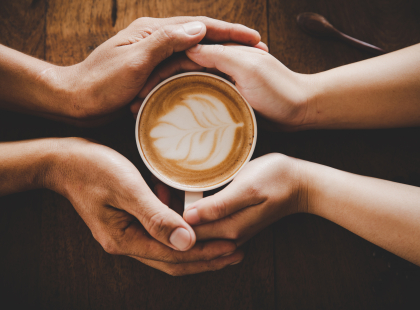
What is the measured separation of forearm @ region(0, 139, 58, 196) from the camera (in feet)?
2.77

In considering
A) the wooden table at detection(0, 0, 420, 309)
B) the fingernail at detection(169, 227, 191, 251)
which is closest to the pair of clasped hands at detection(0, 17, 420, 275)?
the fingernail at detection(169, 227, 191, 251)

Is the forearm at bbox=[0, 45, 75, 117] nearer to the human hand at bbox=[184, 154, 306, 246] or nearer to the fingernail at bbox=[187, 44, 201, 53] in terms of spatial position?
the fingernail at bbox=[187, 44, 201, 53]

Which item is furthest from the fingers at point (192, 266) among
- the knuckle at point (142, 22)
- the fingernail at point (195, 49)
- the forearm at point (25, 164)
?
the knuckle at point (142, 22)

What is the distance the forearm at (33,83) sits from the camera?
2.86 feet

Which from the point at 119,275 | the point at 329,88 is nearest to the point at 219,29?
the point at 329,88

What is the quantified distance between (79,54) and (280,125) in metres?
0.87

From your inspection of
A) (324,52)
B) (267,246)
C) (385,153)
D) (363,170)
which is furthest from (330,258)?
(324,52)

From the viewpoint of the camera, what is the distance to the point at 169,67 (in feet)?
2.89

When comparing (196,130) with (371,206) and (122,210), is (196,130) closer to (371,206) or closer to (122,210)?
(122,210)

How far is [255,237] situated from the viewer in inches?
37.1

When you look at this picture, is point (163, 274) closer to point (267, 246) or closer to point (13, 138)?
point (267, 246)

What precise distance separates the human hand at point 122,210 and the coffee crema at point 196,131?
0.38 feet

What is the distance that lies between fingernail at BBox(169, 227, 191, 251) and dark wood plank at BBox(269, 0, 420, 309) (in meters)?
0.42

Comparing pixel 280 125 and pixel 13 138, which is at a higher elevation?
pixel 280 125
